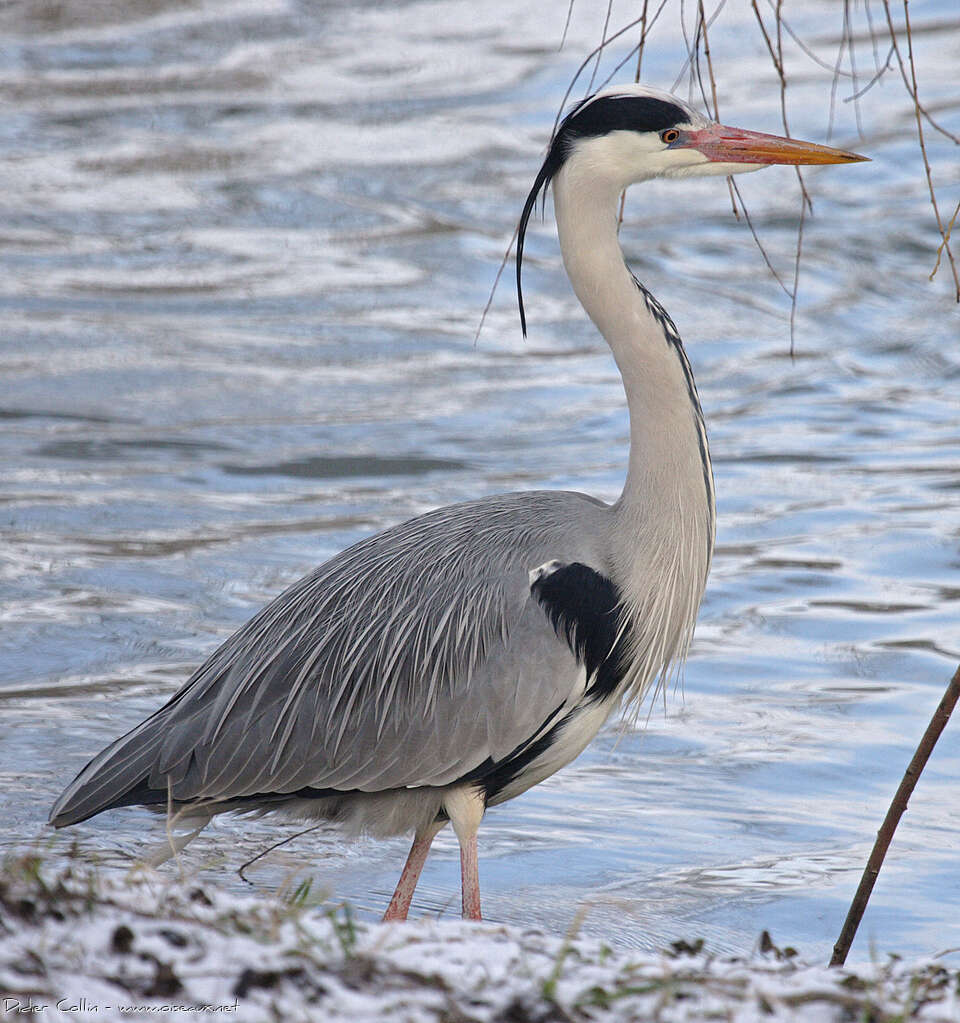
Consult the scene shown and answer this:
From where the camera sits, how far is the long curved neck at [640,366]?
4.96 meters

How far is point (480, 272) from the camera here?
13.0m

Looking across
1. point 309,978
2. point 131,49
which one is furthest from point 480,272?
point 309,978

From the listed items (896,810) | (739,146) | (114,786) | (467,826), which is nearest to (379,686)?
(467,826)

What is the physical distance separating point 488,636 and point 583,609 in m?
0.29

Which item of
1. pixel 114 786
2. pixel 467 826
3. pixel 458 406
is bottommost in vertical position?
pixel 467 826

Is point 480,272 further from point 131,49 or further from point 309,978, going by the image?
point 309,978

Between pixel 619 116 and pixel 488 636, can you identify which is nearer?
pixel 488 636

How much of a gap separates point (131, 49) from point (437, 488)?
34.2 ft

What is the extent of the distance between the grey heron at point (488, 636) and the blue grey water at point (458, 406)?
725 mm

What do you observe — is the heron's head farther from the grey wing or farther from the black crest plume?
the grey wing

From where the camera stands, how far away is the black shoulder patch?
483 cm

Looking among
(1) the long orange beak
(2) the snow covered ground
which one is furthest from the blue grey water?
(1) the long orange beak

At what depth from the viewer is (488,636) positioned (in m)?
4.82

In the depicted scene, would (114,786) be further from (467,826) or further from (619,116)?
(619,116)
